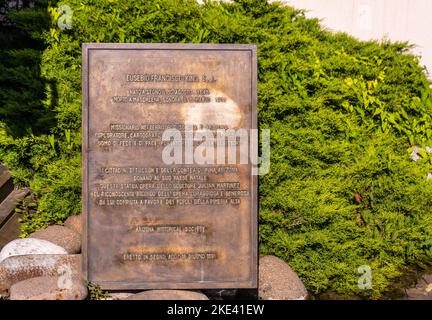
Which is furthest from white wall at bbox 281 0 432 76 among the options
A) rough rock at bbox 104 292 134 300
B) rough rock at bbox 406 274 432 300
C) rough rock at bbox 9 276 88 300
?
rough rock at bbox 9 276 88 300

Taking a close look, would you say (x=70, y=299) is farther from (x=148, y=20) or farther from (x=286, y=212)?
(x=148, y=20)

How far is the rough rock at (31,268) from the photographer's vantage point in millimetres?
4828

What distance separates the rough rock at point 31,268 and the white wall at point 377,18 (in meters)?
3.96

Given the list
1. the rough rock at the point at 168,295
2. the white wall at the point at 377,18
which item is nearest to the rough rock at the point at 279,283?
the rough rock at the point at 168,295

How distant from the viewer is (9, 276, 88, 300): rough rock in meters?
4.39

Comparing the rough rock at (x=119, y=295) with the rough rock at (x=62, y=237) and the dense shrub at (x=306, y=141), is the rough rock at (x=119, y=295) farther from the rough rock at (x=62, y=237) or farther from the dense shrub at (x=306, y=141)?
the dense shrub at (x=306, y=141)

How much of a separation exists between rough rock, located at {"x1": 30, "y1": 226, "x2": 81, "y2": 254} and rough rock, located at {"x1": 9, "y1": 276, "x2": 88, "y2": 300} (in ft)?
2.20

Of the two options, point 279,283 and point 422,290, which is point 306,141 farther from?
point 422,290

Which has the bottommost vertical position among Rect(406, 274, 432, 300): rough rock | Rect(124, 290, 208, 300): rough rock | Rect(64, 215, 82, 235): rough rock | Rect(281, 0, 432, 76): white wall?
Rect(406, 274, 432, 300): rough rock

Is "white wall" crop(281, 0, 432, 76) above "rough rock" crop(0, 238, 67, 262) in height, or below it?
above

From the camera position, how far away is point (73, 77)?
5.66 m

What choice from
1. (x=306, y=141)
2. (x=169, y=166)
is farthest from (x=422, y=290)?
(x=169, y=166)

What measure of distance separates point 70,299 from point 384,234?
3.12m

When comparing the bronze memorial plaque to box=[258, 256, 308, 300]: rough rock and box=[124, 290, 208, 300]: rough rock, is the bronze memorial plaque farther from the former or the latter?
box=[258, 256, 308, 300]: rough rock
